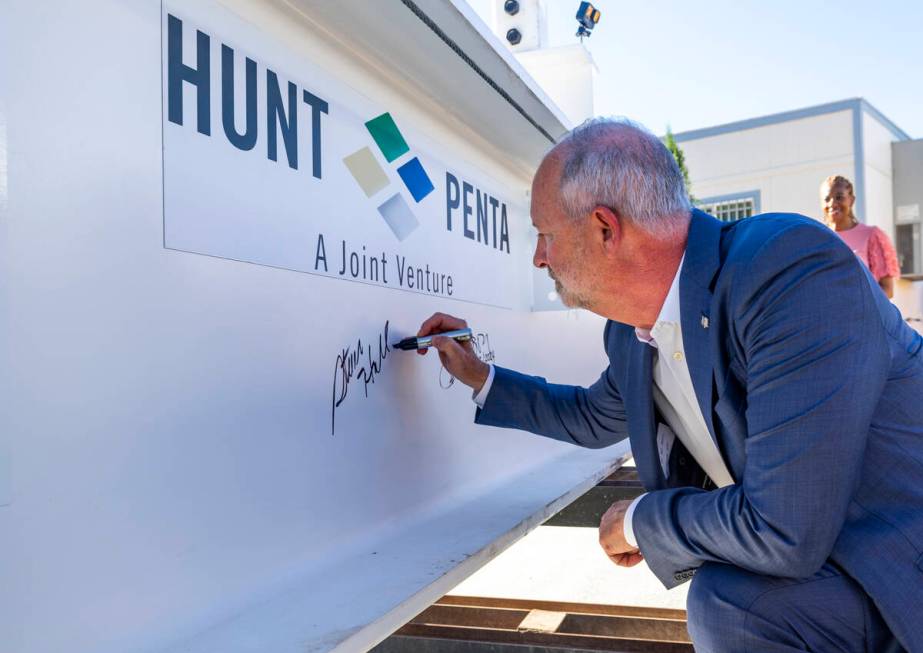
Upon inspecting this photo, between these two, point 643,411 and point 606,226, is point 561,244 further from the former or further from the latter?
point 643,411

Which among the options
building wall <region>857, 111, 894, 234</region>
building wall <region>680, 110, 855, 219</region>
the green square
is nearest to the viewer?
the green square

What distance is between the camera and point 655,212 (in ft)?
4.79

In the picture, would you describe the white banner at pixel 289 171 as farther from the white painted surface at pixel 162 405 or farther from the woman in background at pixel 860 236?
the woman in background at pixel 860 236

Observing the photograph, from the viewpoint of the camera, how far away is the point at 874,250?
4.53 meters

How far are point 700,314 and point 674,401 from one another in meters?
0.32

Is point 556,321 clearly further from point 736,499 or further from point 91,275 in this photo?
point 91,275

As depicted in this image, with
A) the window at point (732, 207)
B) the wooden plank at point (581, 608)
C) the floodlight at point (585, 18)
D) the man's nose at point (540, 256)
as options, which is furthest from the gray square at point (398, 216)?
the window at point (732, 207)

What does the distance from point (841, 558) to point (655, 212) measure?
667 millimetres

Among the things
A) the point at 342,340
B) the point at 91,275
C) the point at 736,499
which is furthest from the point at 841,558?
the point at 91,275

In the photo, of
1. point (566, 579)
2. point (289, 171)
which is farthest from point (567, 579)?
point (289, 171)

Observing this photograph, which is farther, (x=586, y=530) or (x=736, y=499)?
(x=586, y=530)

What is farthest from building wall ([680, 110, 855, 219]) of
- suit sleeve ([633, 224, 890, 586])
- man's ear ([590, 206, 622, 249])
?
suit sleeve ([633, 224, 890, 586])

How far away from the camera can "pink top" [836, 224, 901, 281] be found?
4492mm

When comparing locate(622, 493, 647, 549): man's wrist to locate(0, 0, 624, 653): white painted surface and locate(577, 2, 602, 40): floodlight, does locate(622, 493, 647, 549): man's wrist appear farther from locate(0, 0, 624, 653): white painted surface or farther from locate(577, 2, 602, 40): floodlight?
locate(577, 2, 602, 40): floodlight
